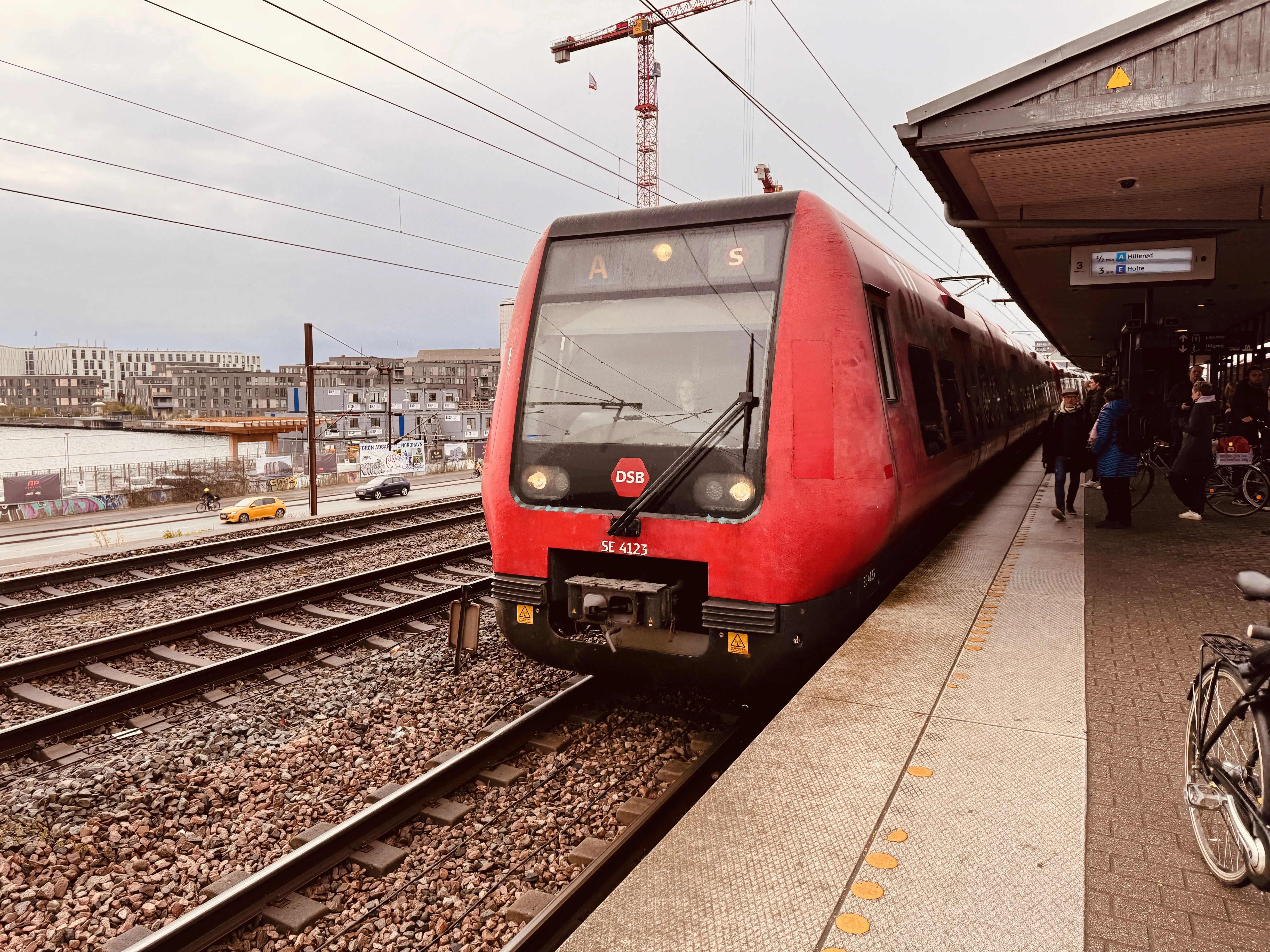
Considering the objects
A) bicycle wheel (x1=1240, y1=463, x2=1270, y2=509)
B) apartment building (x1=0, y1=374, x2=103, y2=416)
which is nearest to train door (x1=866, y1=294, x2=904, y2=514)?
bicycle wheel (x1=1240, y1=463, x2=1270, y2=509)

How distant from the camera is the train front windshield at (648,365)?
4785 millimetres

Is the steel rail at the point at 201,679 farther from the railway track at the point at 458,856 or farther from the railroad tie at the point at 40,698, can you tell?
the railway track at the point at 458,856

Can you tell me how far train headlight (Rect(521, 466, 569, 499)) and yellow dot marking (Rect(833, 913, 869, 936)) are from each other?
10.1ft

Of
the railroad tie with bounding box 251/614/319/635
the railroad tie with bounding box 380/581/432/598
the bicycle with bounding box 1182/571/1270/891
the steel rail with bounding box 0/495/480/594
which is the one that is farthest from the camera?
the steel rail with bounding box 0/495/480/594

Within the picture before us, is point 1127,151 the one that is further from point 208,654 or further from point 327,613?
point 208,654

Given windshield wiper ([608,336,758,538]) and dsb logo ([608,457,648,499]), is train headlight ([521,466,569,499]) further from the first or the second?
windshield wiper ([608,336,758,538])

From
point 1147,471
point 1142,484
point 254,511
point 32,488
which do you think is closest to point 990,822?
point 1147,471

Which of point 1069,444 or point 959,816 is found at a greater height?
point 1069,444

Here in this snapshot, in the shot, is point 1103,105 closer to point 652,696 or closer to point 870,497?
point 870,497

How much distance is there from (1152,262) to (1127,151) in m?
3.45

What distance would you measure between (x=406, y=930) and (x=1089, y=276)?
1061cm

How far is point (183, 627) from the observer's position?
27.8 ft

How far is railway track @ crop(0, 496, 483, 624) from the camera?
10484 mm

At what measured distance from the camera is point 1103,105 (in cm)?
637
